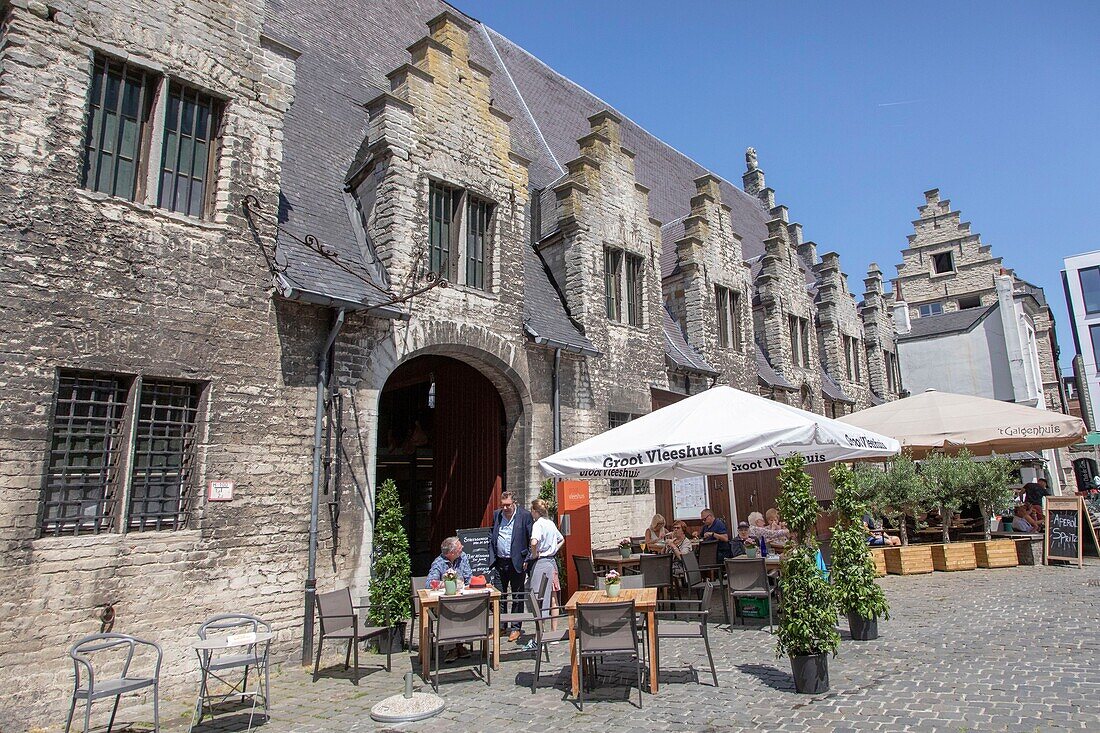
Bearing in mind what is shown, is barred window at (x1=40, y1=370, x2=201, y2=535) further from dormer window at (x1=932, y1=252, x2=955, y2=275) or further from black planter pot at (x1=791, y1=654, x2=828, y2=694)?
dormer window at (x1=932, y1=252, x2=955, y2=275)

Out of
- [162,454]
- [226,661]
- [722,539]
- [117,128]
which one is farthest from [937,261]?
[226,661]

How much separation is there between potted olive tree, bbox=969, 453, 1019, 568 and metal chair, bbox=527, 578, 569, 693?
324 inches

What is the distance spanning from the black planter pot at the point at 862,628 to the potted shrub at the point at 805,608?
171 cm

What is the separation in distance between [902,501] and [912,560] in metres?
1.06

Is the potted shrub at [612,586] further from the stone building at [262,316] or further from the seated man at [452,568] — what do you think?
the stone building at [262,316]

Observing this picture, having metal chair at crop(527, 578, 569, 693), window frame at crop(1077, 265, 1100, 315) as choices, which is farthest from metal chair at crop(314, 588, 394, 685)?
window frame at crop(1077, 265, 1100, 315)

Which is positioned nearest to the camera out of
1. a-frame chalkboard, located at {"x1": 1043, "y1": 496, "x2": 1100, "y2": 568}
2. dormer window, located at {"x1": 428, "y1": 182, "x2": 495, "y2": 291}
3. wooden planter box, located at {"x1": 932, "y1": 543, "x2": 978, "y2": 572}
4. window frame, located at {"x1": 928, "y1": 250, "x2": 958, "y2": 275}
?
dormer window, located at {"x1": 428, "y1": 182, "x2": 495, "y2": 291}

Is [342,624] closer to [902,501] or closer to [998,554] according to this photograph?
[902,501]

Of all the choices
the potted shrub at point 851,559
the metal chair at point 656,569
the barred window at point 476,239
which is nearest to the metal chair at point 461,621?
the metal chair at point 656,569

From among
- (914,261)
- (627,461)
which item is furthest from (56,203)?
(914,261)

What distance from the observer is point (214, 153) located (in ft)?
26.9

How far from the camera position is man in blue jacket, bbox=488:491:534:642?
8.66m

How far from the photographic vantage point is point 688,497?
14.2 meters

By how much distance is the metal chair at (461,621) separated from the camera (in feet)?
21.8
